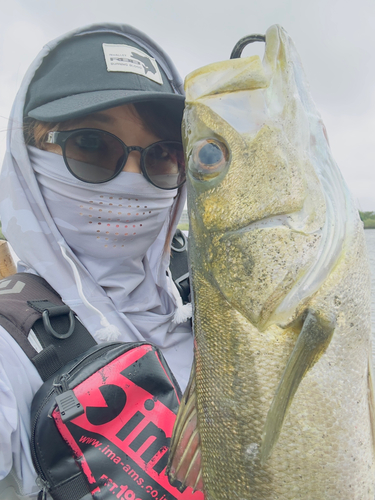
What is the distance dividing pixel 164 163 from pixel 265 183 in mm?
878

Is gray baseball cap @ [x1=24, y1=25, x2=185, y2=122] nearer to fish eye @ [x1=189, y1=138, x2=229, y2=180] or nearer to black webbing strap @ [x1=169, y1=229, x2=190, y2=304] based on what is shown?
fish eye @ [x1=189, y1=138, x2=229, y2=180]

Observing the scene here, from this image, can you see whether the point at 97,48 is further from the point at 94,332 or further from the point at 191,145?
the point at 94,332

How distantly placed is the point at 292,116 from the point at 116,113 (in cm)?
92

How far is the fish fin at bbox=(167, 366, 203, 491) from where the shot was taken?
117cm

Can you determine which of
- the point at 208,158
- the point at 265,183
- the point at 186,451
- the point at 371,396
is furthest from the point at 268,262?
the point at 186,451

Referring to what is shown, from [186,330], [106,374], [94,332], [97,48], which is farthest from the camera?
[186,330]

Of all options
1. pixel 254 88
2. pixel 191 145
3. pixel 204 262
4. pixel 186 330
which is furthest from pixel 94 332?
pixel 254 88

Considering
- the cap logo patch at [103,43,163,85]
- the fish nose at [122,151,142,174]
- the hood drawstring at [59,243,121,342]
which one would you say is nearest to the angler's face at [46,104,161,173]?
the fish nose at [122,151,142,174]

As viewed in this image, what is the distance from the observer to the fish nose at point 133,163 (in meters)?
1.63

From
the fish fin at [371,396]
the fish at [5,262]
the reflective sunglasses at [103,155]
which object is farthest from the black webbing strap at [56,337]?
the fish at [5,262]

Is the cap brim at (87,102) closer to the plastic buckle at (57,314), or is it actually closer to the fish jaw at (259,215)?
the fish jaw at (259,215)

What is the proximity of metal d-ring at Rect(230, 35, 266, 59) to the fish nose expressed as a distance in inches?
26.2

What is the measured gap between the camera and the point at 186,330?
1.92 m

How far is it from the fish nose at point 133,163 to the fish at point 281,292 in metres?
0.63
